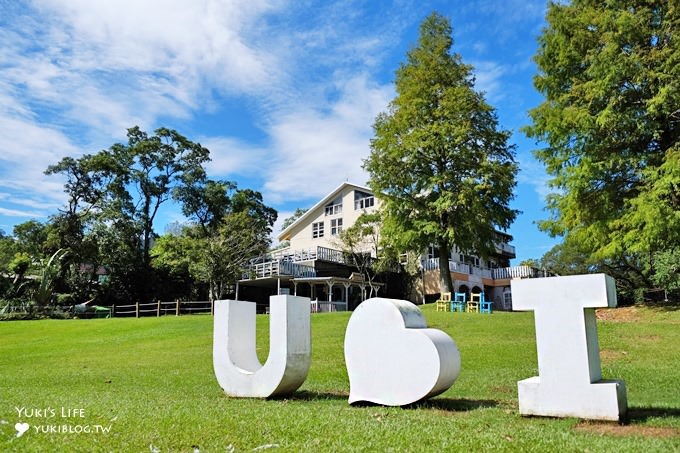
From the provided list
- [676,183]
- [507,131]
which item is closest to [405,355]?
[676,183]

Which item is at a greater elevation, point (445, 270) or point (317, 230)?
point (317, 230)

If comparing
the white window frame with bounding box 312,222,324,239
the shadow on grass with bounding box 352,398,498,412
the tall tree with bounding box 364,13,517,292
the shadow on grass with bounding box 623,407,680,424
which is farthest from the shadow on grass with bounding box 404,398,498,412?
the white window frame with bounding box 312,222,324,239

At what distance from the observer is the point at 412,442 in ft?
14.5

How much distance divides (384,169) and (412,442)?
24.1 metres

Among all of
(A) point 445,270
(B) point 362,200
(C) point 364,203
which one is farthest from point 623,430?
(B) point 362,200

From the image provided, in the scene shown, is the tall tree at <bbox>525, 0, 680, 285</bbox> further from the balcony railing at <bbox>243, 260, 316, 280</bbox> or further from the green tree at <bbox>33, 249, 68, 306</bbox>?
the green tree at <bbox>33, 249, 68, 306</bbox>

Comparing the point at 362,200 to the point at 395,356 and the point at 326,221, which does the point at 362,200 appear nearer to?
the point at 326,221

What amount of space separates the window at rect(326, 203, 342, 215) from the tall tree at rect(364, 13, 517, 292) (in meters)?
12.7

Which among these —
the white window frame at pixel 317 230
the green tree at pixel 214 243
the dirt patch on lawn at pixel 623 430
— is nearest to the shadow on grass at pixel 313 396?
the dirt patch on lawn at pixel 623 430

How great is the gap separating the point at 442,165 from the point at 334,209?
50.0 feet

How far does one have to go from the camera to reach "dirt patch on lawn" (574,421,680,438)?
15.2ft

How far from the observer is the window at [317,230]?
42406 mm

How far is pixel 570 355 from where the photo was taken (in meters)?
5.48

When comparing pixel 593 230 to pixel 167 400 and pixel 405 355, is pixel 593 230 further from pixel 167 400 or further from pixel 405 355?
pixel 167 400
